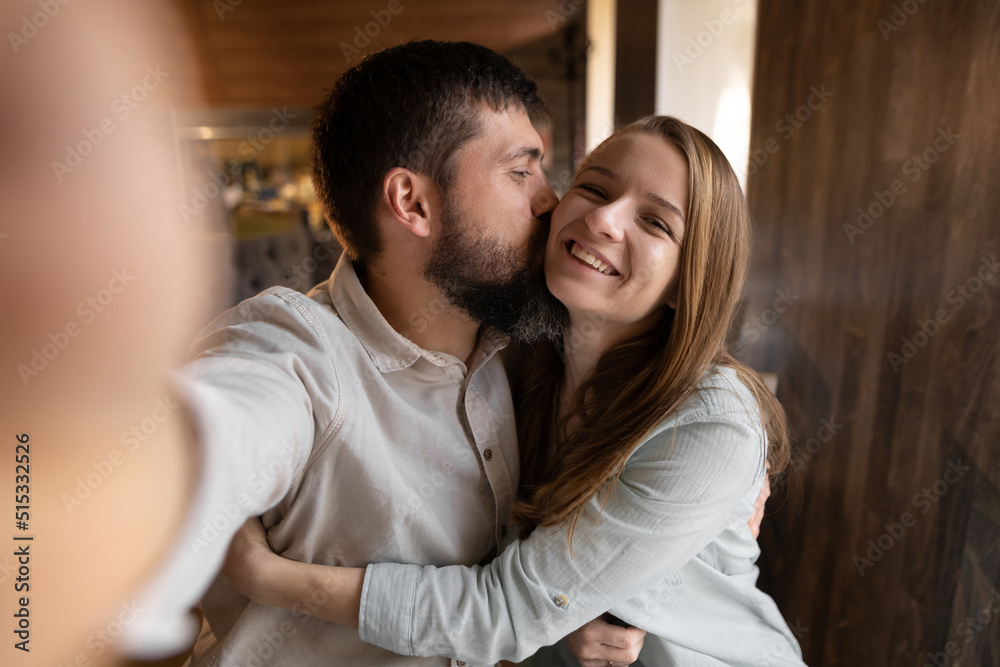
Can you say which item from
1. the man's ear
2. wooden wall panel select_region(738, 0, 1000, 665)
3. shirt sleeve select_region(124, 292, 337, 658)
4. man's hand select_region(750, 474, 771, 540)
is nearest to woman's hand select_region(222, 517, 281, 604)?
shirt sleeve select_region(124, 292, 337, 658)

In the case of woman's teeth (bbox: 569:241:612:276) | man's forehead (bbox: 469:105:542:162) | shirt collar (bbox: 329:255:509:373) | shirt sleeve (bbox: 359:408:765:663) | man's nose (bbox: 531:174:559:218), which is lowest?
shirt sleeve (bbox: 359:408:765:663)

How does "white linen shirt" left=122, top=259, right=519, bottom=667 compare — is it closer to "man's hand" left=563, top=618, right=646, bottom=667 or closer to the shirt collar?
the shirt collar

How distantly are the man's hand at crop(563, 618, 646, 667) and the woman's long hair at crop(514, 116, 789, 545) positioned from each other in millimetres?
199

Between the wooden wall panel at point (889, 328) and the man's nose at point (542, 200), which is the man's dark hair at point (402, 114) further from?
the wooden wall panel at point (889, 328)

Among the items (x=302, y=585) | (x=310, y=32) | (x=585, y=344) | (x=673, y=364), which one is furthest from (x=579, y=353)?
(x=310, y=32)

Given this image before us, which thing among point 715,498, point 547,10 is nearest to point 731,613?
point 715,498

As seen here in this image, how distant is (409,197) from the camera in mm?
1134

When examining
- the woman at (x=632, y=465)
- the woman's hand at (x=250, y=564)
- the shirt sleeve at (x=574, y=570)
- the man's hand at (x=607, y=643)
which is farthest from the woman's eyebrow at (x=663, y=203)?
the woman's hand at (x=250, y=564)

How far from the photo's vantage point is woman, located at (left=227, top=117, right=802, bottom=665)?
926mm

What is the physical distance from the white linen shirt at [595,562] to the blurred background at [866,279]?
0.50m

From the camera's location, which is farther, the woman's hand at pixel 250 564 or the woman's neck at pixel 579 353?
the woman's neck at pixel 579 353

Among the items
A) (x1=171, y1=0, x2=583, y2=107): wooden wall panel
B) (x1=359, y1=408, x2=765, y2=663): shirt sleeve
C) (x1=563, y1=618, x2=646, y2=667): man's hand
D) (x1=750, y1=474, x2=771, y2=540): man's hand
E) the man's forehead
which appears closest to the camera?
(x1=359, y1=408, x2=765, y2=663): shirt sleeve

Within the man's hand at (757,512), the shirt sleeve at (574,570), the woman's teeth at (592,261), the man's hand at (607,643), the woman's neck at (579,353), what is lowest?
the man's hand at (607,643)

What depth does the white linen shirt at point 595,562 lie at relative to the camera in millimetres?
912
